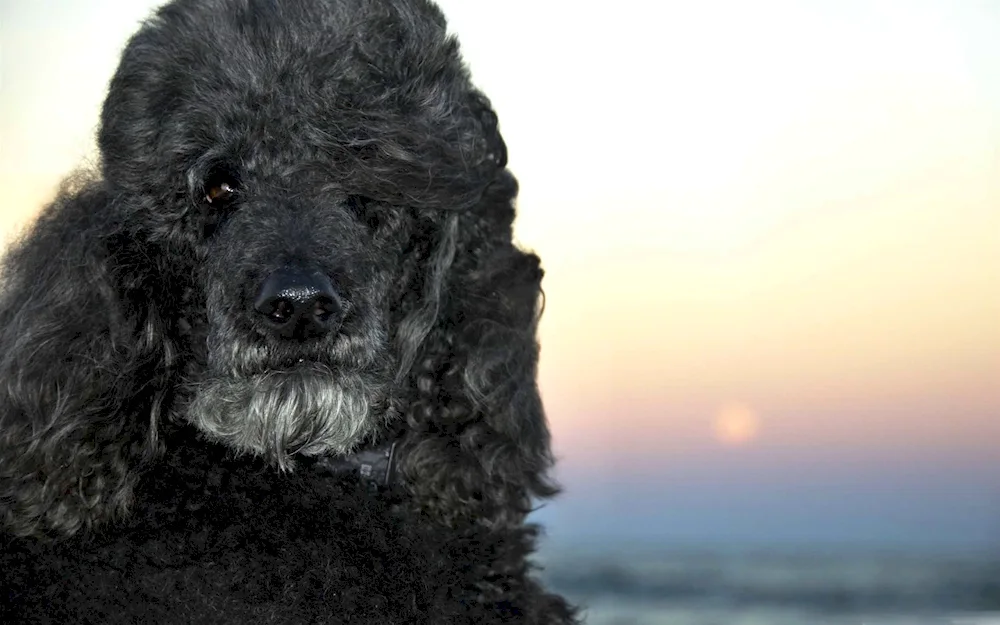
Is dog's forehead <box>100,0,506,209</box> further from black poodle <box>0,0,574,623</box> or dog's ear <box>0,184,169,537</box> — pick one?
dog's ear <box>0,184,169,537</box>

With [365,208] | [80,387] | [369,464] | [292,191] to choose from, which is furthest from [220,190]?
[369,464]

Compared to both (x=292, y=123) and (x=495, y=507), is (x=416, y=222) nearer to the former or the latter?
(x=292, y=123)

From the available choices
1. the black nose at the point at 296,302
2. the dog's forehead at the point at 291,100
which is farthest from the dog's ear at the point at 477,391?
the black nose at the point at 296,302

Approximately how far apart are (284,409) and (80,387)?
391 mm

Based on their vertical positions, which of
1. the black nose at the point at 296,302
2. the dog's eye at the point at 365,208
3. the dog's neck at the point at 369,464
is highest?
the dog's eye at the point at 365,208

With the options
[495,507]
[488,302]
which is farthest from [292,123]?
[495,507]

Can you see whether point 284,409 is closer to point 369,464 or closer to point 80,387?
point 369,464

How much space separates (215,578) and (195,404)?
12.9 inches

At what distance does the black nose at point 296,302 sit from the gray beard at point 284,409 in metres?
0.09

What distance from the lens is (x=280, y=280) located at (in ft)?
6.41

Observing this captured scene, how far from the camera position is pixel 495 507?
2189 mm

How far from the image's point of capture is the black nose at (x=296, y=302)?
76.9 inches

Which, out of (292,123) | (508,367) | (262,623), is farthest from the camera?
(508,367)

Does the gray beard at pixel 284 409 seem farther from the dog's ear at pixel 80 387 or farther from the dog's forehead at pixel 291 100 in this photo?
the dog's forehead at pixel 291 100
